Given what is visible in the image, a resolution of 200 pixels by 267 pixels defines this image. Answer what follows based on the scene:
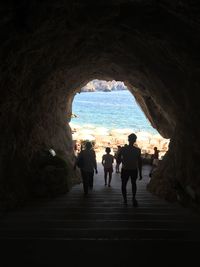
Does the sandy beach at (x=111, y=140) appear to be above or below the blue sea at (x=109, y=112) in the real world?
below

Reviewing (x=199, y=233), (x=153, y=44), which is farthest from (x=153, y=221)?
(x=153, y=44)

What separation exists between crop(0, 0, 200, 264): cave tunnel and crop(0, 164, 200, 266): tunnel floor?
3.61ft

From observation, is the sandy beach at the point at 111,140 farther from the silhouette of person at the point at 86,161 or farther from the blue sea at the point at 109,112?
the blue sea at the point at 109,112

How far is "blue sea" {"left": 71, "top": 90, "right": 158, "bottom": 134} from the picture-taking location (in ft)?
263

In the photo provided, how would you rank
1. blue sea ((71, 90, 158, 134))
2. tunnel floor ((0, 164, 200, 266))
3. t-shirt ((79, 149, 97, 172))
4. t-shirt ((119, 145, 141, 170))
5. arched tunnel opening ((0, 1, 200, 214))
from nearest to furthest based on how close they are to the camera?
tunnel floor ((0, 164, 200, 266)) → arched tunnel opening ((0, 1, 200, 214)) → t-shirt ((119, 145, 141, 170)) → t-shirt ((79, 149, 97, 172)) → blue sea ((71, 90, 158, 134))

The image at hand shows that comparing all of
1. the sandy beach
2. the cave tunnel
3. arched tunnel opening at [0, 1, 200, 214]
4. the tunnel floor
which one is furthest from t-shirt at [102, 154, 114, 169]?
the sandy beach

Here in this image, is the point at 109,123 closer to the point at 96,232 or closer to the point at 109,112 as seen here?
the point at 109,112

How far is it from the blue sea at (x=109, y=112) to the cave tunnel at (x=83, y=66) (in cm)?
5069

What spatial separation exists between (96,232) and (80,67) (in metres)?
9.12

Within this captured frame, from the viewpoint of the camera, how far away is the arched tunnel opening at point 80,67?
7.64 m

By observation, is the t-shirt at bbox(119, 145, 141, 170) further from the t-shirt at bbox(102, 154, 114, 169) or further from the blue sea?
the blue sea

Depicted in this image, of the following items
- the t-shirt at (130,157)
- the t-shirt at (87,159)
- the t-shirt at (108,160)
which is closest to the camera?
the t-shirt at (130,157)

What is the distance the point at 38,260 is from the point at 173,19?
4765 mm

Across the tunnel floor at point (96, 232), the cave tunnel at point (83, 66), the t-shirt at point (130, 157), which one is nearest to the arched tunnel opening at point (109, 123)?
the cave tunnel at point (83, 66)
